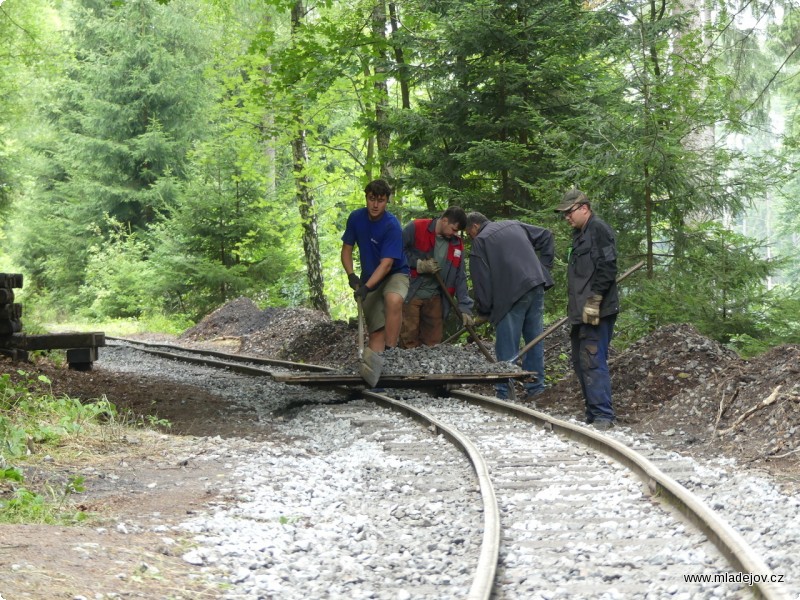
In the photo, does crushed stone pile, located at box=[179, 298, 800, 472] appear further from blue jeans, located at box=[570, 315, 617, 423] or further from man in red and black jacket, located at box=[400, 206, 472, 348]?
man in red and black jacket, located at box=[400, 206, 472, 348]

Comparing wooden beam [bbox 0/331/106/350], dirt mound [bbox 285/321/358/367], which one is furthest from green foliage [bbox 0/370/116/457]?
dirt mound [bbox 285/321/358/367]

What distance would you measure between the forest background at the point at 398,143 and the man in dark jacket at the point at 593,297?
2782 millimetres

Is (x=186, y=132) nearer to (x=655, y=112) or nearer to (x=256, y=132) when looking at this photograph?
(x=256, y=132)

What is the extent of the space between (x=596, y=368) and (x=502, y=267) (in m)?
2.20

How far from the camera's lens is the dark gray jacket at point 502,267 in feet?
34.2

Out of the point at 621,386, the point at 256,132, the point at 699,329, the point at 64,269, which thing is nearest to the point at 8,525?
the point at 621,386

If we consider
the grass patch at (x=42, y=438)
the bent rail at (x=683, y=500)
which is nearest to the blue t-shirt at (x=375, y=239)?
the bent rail at (x=683, y=500)

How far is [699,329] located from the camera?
444 inches

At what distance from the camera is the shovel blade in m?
10.5

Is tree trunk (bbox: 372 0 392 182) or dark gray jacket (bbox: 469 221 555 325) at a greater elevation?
tree trunk (bbox: 372 0 392 182)

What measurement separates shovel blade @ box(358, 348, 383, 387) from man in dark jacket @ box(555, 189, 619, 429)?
99.7 inches

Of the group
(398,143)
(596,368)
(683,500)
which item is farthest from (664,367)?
(398,143)

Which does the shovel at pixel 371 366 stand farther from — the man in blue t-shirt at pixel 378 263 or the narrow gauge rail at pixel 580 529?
the narrow gauge rail at pixel 580 529

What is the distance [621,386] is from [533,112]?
4.31 metres
